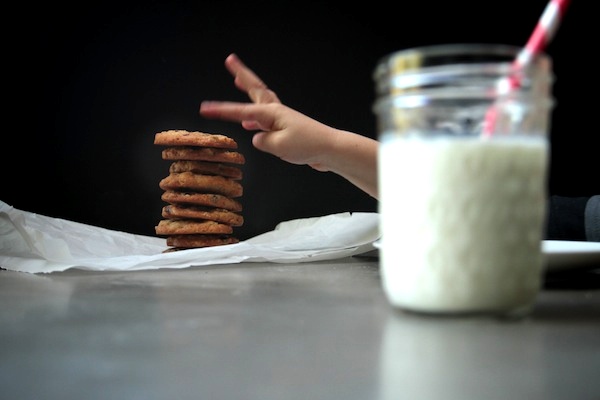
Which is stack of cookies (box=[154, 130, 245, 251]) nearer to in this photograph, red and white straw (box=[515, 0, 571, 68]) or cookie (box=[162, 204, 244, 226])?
cookie (box=[162, 204, 244, 226])

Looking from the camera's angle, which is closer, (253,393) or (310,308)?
(253,393)

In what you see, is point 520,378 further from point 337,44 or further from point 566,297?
point 337,44

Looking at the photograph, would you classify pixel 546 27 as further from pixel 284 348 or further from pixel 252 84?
pixel 252 84

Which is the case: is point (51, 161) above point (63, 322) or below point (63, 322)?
above

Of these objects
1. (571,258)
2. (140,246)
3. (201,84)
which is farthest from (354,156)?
(201,84)

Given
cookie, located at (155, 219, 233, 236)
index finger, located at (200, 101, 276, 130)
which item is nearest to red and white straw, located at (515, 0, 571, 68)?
index finger, located at (200, 101, 276, 130)

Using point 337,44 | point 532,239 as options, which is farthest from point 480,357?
point 337,44
